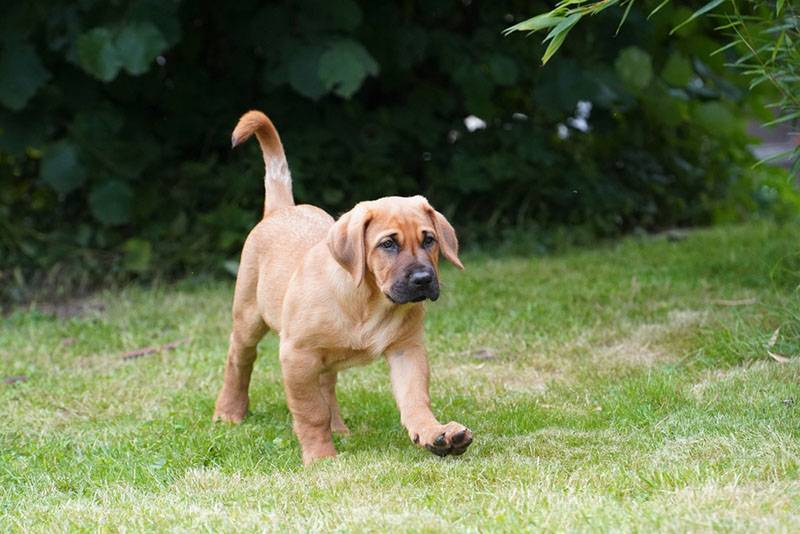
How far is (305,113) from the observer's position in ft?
30.0

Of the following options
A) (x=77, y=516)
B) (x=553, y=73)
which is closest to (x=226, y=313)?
(x=553, y=73)

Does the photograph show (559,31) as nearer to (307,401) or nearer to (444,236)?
(444,236)

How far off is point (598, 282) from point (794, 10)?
2.53m

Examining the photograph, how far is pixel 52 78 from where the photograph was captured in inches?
336

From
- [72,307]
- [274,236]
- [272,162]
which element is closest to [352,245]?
[274,236]

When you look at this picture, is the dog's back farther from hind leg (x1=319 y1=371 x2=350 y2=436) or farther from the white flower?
the white flower

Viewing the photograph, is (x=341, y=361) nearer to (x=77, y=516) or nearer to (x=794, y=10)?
(x=77, y=516)

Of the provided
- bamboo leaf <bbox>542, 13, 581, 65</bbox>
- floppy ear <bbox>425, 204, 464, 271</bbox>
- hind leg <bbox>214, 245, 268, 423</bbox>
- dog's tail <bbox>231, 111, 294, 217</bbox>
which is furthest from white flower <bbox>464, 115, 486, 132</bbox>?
bamboo leaf <bbox>542, 13, 581, 65</bbox>

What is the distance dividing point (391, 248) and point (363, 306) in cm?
28

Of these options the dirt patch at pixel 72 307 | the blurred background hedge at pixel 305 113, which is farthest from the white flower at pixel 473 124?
the dirt patch at pixel 72 307

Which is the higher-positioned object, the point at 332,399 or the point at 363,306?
the point at 363,306

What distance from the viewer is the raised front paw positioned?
4.16 metres

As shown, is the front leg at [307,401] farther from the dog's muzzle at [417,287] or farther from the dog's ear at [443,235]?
the dog's ear at [443,235]

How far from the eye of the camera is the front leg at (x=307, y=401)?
4527 mm
